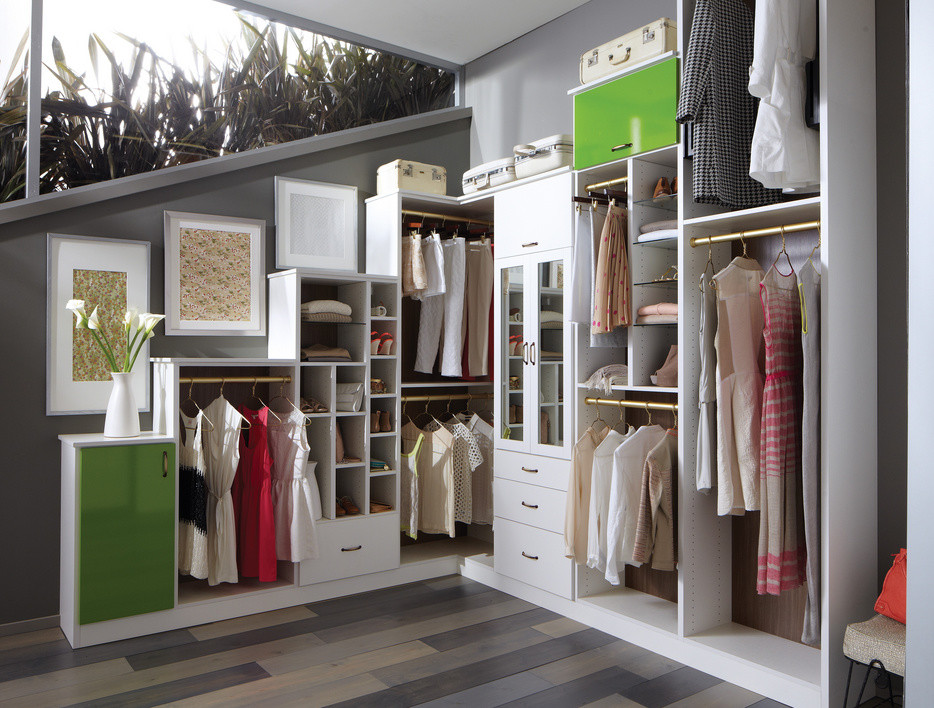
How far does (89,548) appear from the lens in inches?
127

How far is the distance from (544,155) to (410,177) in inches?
35.1

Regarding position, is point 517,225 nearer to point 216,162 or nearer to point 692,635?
point 216,162

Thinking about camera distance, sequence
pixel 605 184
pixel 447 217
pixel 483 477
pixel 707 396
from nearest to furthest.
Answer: pixel 707 396, pixel 605 184, pixel 483 477, pixel 447 217

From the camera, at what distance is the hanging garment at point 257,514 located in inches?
145

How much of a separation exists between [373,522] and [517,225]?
182cm

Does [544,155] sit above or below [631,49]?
below

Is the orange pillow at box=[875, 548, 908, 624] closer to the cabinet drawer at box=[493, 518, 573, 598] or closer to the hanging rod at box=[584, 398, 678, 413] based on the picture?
the hanging rod at box=[584, 398, 678, 413]

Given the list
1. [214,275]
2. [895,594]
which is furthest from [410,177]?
[895,594]

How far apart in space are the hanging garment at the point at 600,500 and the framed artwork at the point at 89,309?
7.60 feet

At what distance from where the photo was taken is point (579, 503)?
138 inches

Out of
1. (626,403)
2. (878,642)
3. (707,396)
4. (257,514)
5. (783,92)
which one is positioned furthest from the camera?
(257,514)

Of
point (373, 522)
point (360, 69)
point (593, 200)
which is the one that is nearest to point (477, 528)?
point (373, 522)

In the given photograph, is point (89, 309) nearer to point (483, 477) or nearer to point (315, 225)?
point (315, 225)

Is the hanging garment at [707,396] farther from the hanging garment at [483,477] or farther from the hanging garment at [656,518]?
the hanging garment at [483,477]
